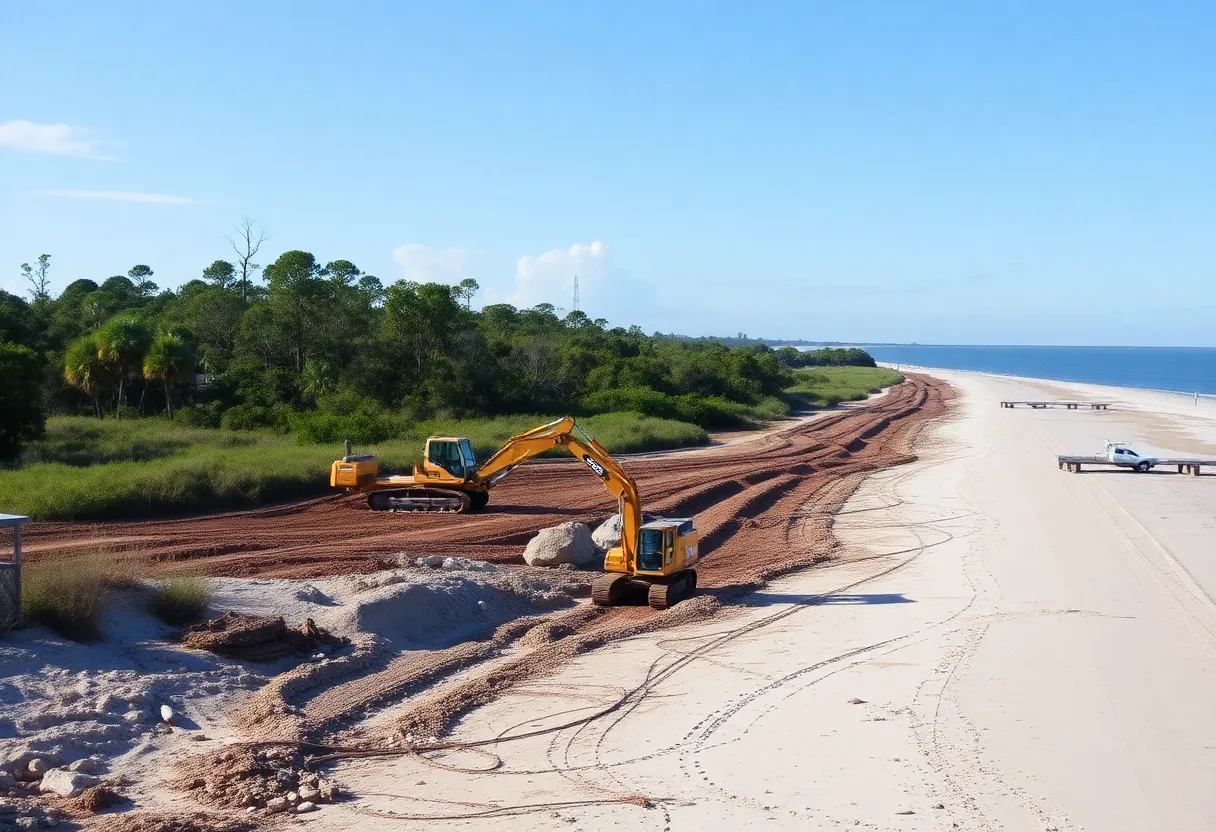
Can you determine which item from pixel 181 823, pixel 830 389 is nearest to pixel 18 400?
pixel 181 823

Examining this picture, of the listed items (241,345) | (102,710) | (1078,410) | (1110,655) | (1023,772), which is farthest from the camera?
(1078,410)

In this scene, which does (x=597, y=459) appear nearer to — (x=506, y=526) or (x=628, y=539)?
(x=628, y=539)

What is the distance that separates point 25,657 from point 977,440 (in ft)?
166

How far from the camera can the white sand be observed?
1028cm

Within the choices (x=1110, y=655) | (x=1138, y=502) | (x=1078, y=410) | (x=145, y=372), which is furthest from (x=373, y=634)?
(x=1078, y=410)

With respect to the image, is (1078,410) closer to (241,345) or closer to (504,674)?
(241,345)

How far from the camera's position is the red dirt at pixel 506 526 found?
22.5 metres

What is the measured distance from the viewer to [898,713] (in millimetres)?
13117

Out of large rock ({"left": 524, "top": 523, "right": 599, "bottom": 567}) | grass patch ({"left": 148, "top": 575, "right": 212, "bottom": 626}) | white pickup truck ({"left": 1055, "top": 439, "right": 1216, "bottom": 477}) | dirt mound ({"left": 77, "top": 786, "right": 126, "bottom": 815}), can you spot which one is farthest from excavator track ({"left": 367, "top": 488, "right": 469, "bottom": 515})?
white pickup truck ({"left": 1055, "top": 439, "right": 1216, "bottom": 477})

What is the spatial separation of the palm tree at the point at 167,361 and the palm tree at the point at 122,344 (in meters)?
0.46

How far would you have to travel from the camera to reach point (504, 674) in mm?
14703

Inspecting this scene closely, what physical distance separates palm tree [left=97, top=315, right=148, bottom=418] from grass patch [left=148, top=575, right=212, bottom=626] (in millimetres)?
30264

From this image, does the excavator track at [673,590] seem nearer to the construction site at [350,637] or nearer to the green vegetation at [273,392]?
the construction site at [350,637]

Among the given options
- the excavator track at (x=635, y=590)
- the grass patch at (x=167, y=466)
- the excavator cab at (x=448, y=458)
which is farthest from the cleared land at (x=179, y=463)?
the excavator track at (x=635, y=590)
